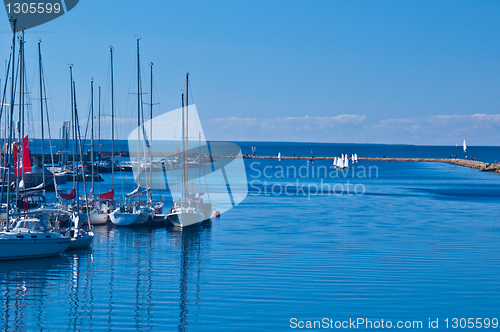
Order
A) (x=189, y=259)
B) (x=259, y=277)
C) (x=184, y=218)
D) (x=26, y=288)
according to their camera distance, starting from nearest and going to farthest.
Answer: (x=26, y=288) < (x=259, y=277) < (x=189, y=259) < (x=184, y=218)

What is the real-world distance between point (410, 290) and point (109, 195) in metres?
Result: 28.7

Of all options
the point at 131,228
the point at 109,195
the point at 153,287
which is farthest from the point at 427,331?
the point at 109,195

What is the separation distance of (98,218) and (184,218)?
22.8 feet

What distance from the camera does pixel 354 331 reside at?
17750mm

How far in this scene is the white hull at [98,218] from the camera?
41.1 meters

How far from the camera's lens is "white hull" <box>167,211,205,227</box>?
40.2 m

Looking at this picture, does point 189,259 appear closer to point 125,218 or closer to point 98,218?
point 125,218

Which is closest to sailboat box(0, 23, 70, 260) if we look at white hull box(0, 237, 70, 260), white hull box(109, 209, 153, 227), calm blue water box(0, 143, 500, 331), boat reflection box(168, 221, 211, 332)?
white hull box(0, 237, 70, 260)

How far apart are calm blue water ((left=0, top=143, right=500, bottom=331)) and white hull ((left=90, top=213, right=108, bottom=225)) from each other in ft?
4.28

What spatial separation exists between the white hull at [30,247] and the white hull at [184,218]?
1216 centimetres

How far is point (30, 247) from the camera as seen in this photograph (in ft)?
89.4

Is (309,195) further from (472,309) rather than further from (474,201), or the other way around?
(472,309)

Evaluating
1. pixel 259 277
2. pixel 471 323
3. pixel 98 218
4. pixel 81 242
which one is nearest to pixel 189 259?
pixel 259 277

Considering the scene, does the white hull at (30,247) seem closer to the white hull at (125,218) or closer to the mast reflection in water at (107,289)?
the mast reflection in water at (107,289)
